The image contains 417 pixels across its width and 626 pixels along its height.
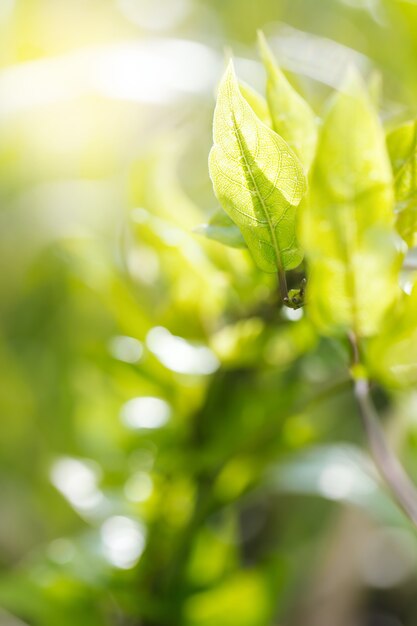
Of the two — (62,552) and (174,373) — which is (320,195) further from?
(62,552)

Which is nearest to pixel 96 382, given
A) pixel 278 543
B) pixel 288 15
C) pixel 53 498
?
pixel 53 498

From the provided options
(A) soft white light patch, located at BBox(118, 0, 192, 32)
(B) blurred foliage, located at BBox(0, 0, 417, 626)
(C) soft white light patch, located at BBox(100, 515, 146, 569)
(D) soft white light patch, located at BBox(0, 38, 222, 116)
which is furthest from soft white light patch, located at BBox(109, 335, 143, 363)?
(A) soft white light patch, located at BBox(118, 0, 192, 32)

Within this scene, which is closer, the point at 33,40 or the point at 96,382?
the point at 96,382

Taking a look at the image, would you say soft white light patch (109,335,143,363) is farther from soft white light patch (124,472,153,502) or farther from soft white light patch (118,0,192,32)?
soft white light patch (118,0,192,32)

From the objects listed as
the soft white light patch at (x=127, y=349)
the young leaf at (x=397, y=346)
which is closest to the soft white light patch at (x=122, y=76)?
the soft white light patch at (x=127, y=349)

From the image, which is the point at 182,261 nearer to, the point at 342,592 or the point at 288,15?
the point at 342,592

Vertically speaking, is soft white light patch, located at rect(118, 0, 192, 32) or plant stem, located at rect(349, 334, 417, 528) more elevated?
soft white light patch, located at rect(118, 0, 192, 32)
